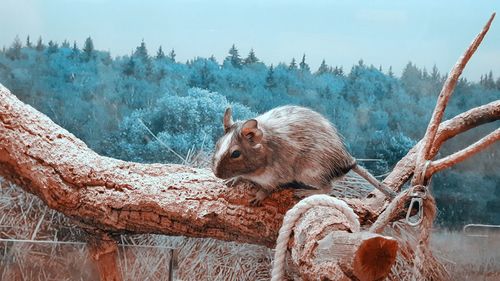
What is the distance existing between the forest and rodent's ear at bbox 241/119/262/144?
765 mm

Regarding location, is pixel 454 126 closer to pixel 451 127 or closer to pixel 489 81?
pixel 451 127

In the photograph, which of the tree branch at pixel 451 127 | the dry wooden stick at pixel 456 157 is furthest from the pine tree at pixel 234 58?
the dry wooden stick at pixel 456 157

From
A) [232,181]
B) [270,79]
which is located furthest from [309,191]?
[270,79]

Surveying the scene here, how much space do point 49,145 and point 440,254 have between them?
1.84 metres

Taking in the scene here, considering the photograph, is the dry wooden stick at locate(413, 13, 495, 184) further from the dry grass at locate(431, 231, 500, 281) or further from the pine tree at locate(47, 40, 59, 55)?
the pine tree at locate(47, 40, 59, 55)

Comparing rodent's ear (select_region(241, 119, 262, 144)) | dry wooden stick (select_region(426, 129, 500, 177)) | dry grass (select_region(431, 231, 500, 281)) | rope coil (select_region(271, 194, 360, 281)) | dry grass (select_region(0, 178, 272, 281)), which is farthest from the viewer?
dry grass (select_region(431, 231, 500, 281))

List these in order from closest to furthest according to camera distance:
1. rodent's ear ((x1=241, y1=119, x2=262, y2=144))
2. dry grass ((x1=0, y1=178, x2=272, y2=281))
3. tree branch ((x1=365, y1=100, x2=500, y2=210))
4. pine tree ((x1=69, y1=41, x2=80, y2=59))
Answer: rodent's ear ((x1=241, y1=119, x2=262, y2=144))
tree branch ((x1=365, y1=100, x2=500, y2=210))
dry grass ((x1=0, y1=178, x2=272, y2=281))
pine tree ((x1=69, y1=41, x2=80, y2=59))

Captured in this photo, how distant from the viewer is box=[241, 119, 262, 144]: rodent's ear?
8.73ft

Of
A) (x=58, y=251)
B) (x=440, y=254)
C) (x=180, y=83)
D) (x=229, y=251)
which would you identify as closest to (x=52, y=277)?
(x=58, y=251)

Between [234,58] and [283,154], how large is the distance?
35.3 inches

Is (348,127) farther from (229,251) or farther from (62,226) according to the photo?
(62,226)

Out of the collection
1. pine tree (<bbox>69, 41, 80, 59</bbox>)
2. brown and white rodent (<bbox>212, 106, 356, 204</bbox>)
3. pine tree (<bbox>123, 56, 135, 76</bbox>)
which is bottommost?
brown and white rodent (<bbox>212, 106, 356, 204</bbox>)

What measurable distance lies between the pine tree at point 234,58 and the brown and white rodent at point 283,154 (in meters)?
0.68

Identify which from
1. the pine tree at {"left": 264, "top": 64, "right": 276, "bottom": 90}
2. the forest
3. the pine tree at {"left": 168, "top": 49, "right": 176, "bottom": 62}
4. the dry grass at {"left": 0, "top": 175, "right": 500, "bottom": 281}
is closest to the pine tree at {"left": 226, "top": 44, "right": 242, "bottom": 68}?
the forest
